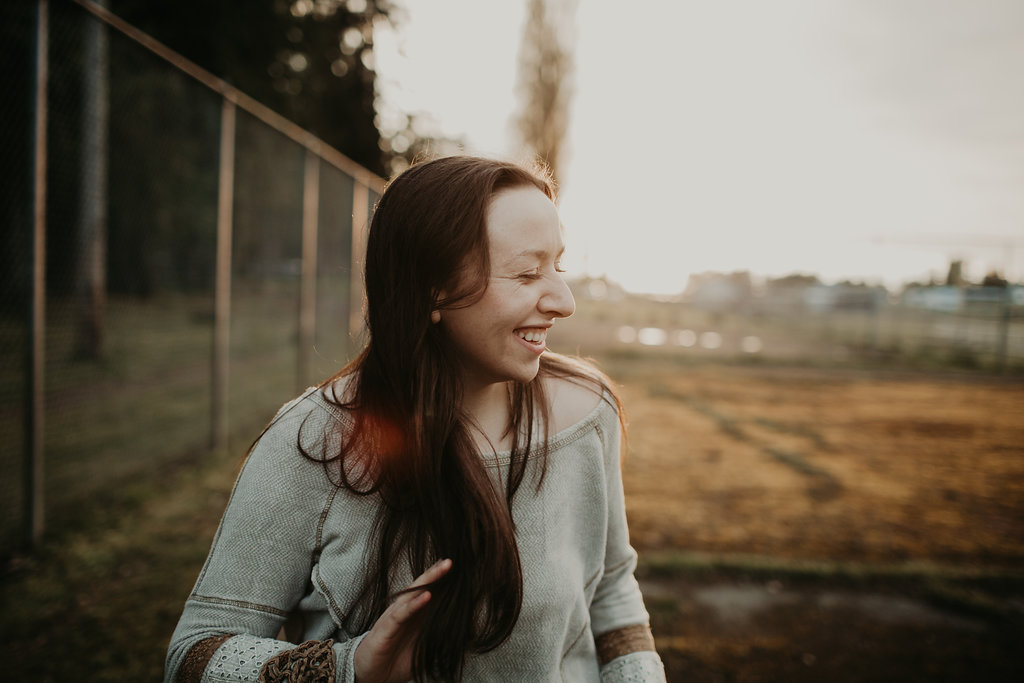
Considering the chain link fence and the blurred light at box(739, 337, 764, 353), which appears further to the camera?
the blurred light at box(739, 337, 764, 353)

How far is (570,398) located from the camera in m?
1.57

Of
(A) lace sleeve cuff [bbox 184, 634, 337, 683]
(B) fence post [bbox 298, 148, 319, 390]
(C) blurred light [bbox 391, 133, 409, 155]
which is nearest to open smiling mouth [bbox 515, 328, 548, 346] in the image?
Result: (A) lace sleeve cuff [bbox 184, 634, 337, 683]

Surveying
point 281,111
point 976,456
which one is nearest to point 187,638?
point 976,456

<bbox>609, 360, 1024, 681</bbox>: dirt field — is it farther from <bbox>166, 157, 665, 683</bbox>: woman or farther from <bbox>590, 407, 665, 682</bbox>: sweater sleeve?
<bbox>166, 157, 665, 683</bbox>: woman

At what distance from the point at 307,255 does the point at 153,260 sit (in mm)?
1609

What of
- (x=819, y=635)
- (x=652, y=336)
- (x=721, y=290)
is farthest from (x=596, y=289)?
(x=819, y=635)

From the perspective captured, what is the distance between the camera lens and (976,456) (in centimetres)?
604

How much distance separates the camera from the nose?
1317 millimetres

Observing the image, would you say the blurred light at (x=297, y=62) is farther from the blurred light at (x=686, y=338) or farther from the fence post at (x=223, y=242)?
the blurred light at (x=686, y=338)

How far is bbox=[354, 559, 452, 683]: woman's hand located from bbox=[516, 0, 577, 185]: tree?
79.8 feet

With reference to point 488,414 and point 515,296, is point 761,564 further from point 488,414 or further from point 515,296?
point 515,296

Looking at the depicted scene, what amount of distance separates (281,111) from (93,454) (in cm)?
938

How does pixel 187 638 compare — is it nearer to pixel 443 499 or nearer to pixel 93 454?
pixel 443 499

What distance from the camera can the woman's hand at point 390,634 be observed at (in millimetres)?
1084
